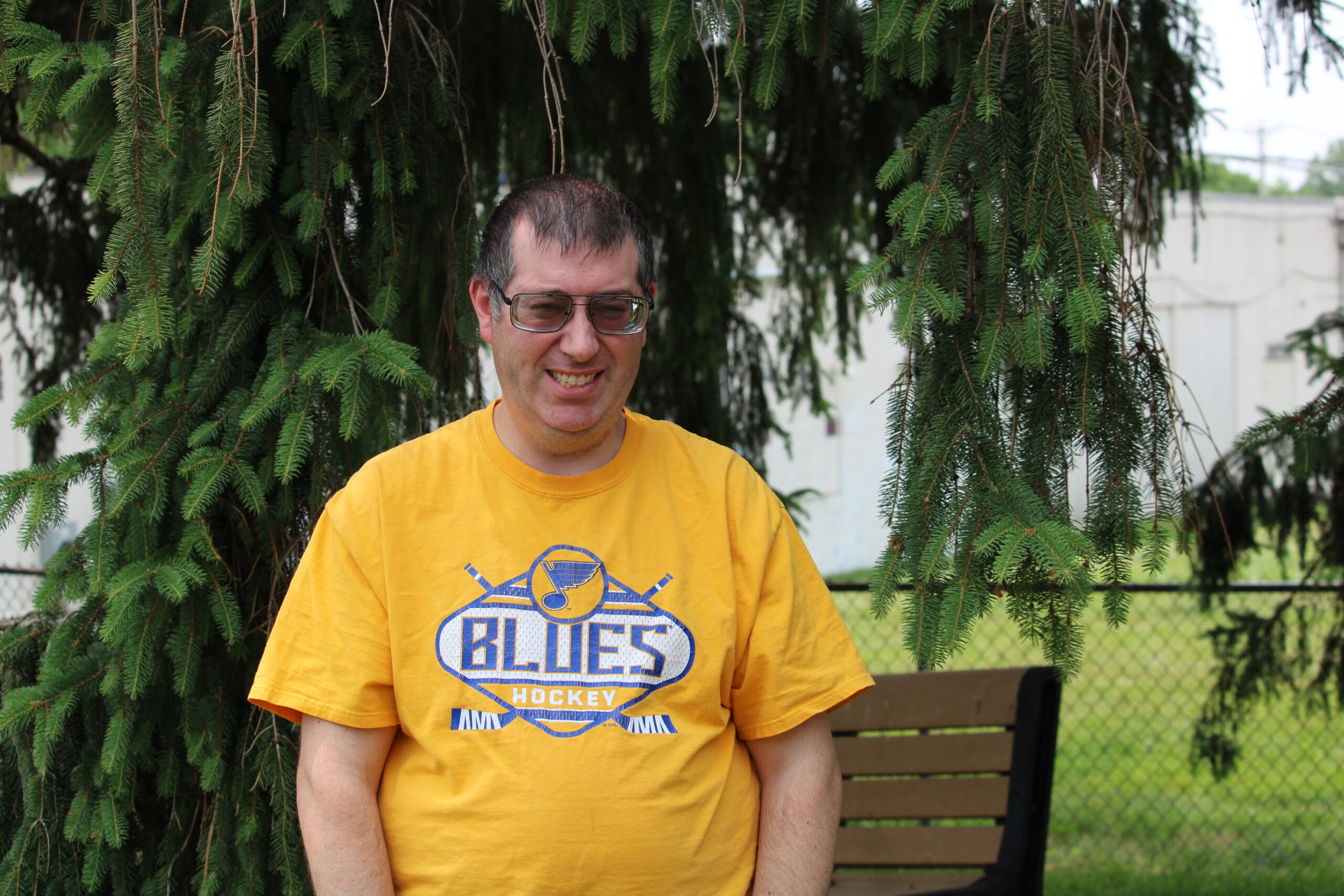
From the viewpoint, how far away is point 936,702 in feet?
10.9

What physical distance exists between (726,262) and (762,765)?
103 inches

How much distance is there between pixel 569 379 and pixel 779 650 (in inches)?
19.5

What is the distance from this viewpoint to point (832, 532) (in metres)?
13.0

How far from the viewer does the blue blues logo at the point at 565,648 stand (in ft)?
4.87

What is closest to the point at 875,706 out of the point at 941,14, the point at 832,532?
the point at 941,14

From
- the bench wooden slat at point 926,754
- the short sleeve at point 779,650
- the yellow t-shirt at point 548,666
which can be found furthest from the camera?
the bench wooden slat at point 926,754

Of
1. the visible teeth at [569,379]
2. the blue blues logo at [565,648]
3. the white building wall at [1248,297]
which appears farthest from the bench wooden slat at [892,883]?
the white building wall at [1248,297]

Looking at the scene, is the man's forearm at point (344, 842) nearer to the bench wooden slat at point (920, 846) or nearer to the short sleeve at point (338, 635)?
the short sleeve at point (338, 635)

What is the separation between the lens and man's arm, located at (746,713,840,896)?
1.58 m

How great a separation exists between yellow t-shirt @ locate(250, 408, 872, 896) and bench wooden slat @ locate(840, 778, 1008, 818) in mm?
1797

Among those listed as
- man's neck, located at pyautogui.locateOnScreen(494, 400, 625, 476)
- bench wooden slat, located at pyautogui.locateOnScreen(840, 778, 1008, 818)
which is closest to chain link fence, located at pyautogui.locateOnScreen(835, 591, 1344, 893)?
bench wooden slat, located at pyautogui.locateOnScreen(840, 778, 1008, 818)

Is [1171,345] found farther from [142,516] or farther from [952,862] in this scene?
[142,516]

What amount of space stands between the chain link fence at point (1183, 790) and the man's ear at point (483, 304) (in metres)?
3.08

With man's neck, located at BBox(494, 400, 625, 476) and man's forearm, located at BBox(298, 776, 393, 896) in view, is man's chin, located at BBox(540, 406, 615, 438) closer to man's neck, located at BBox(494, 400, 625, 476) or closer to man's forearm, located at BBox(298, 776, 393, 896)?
man's neck, located at BBox(494, 400, 625, 476)
